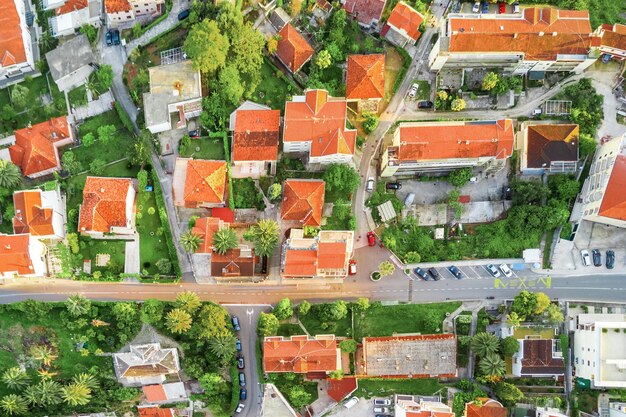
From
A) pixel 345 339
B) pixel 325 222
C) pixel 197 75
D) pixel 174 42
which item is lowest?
pixel 345 339

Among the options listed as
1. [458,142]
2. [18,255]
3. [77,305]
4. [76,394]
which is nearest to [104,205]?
[18,255]

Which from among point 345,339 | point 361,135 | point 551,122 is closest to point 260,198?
point 361,135

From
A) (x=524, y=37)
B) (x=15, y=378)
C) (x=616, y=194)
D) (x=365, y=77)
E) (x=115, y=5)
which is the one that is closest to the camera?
(x=616, y=194)

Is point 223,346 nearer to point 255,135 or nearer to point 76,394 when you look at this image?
point 76,394

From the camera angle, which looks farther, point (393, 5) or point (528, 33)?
point (393, 5)

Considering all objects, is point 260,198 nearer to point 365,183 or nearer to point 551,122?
point 365,183
